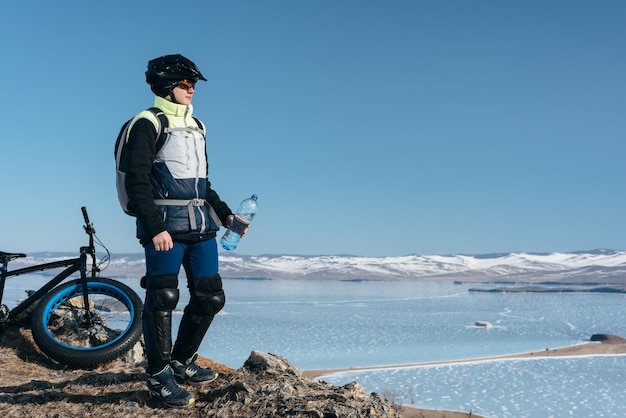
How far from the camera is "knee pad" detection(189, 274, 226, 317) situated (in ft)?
17.3

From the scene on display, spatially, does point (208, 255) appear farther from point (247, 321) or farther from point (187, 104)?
point (247, 321)

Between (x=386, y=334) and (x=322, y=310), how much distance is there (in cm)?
3647

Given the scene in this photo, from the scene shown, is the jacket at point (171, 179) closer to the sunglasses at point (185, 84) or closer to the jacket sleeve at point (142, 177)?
the jacket sleeve at point (142, 177)

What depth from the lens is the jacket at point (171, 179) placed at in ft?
15.7

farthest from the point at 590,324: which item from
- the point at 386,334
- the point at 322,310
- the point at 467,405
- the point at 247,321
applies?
the point at 467,405

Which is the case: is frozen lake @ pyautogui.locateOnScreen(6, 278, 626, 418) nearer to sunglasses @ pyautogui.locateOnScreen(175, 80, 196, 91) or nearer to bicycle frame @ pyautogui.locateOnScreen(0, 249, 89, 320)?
bicycle frame @ pyautogui.locateOnScreen(0, 249, 89, 320)

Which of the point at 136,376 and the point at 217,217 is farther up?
the point at 217,217

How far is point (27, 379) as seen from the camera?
20.7 feet

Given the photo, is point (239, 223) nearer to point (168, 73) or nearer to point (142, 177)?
point (142, 177)

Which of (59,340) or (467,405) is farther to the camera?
(467,405)

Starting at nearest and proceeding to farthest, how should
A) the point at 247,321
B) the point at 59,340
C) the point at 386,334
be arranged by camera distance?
1. the point at 59,340
2. the point at 386,334
3. the point at 247,321

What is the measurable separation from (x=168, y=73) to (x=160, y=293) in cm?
188

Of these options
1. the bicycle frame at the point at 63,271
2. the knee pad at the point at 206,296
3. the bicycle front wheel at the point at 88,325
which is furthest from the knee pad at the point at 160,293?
the bicycle frame at the point at 63,271

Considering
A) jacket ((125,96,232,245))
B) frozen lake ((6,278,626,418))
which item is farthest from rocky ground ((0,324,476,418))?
frozen lake ((6,278,626,418))
